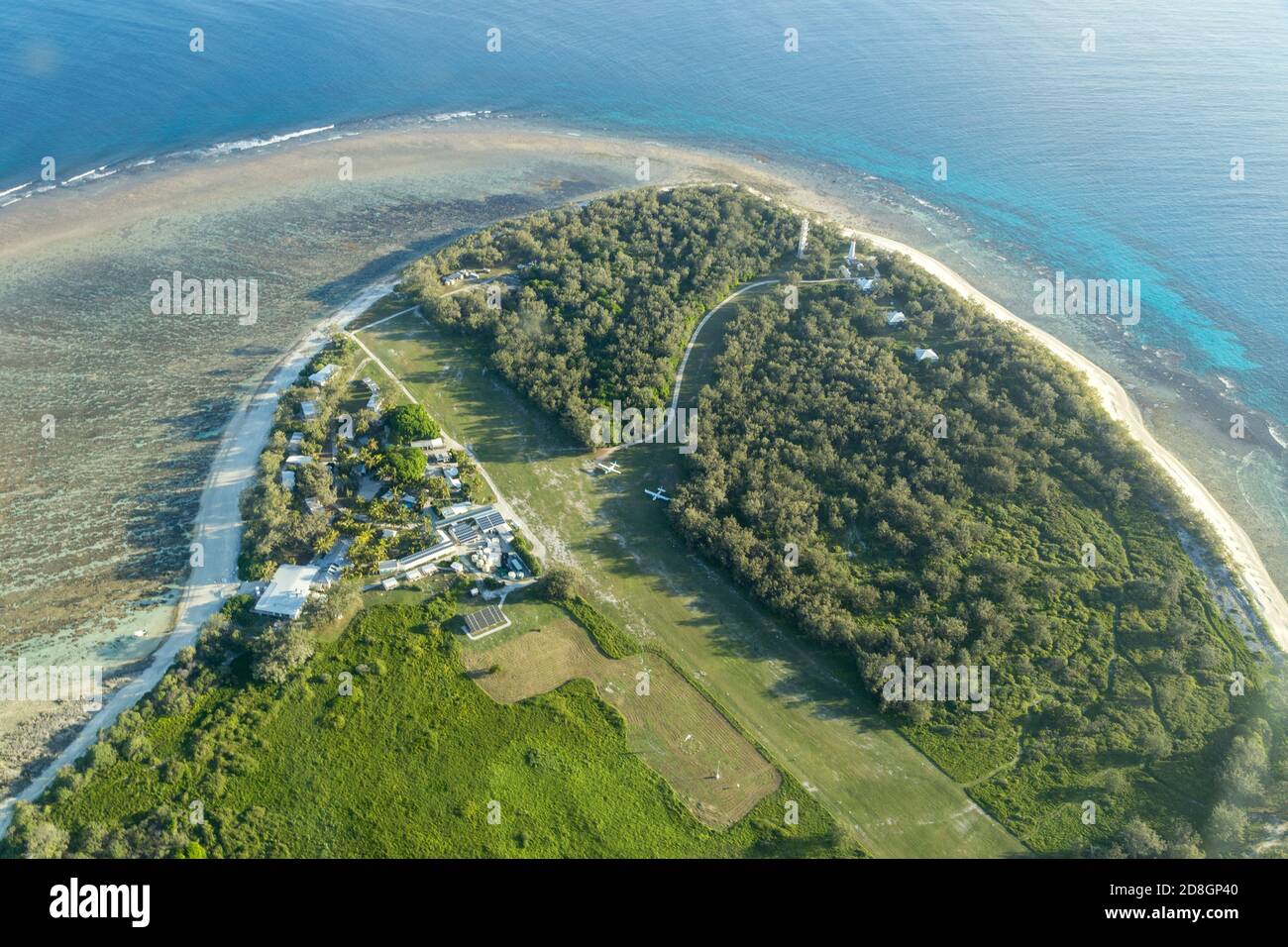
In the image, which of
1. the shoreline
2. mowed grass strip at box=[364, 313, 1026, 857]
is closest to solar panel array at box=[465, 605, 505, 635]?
mowed grass strip at box=[364, 313, 1026, 857]

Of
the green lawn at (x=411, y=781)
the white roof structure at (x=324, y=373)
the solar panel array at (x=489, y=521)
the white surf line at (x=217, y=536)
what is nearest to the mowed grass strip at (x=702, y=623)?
the solar panel array at (x=489, y=521)

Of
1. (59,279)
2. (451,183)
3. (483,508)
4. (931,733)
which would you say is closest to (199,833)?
(483,508)

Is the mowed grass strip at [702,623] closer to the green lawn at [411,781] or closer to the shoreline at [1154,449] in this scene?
the green lawn at [411,781]

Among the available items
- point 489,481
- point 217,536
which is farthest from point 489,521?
point 217,536

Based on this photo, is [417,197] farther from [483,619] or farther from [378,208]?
[483,619]

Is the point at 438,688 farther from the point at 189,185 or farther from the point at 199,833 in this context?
the point at 189,185
